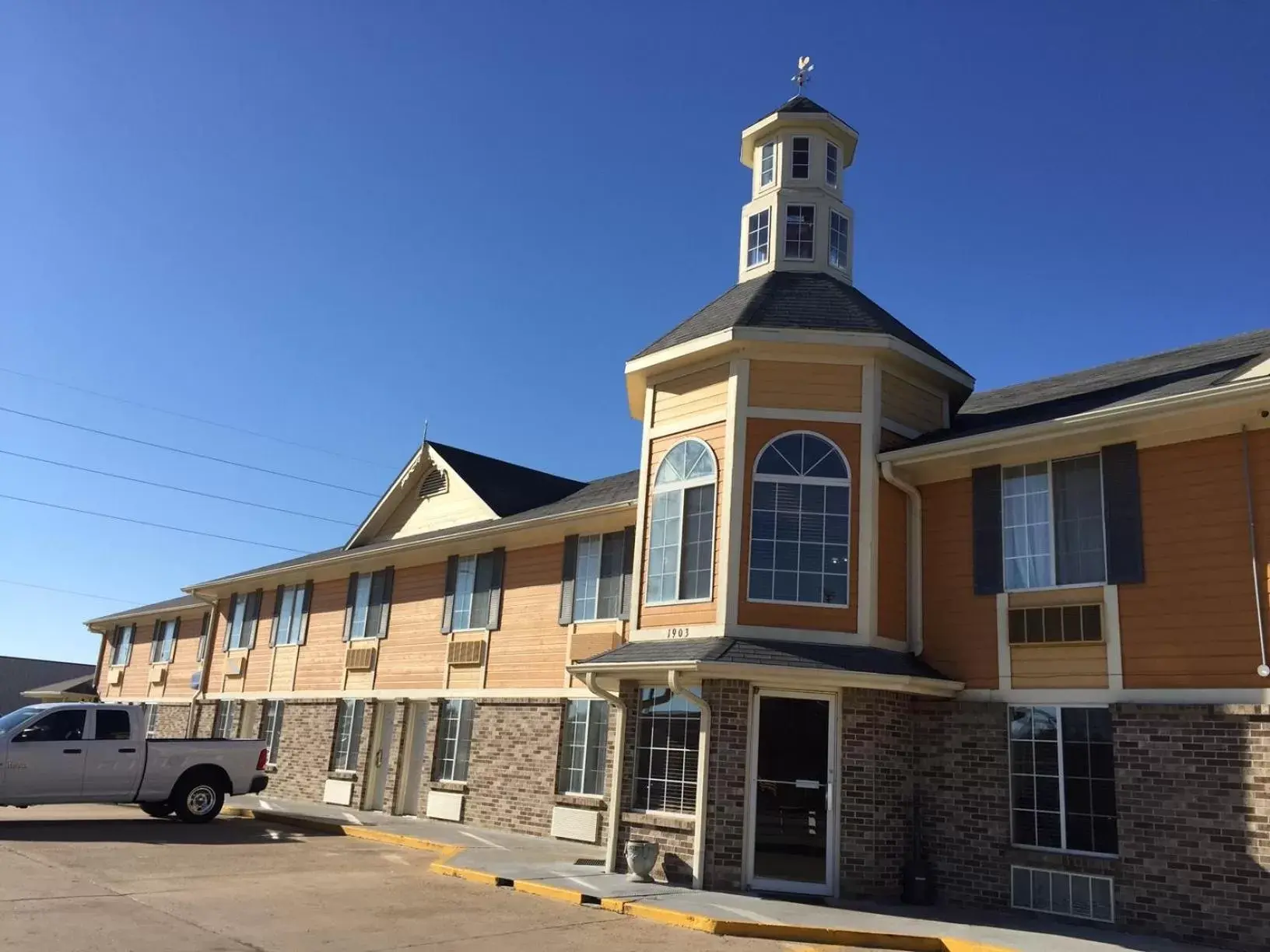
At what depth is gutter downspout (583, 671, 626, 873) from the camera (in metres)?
13.0

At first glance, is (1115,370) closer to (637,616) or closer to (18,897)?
(637,616)

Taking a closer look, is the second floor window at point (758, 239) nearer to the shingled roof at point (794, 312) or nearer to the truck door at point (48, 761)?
the shingled roof at point (794, 312)

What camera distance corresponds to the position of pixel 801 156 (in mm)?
16719

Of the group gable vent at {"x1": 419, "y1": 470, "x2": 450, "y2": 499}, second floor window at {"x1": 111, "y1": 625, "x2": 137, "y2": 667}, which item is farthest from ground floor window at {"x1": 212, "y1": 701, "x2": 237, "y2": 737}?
second floor window at {"x1": 111, "y1": 625, "x2": 137, "y2": 667}

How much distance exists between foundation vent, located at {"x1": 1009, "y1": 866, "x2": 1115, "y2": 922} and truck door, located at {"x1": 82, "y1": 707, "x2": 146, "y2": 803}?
1350 centimetres

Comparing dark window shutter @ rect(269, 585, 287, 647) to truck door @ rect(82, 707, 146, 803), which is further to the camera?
dark window shutter @ rect(269, 585, 287, 647)

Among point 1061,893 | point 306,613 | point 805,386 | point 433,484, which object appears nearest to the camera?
point 1061,893

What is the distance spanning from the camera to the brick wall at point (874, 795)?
1181 cm

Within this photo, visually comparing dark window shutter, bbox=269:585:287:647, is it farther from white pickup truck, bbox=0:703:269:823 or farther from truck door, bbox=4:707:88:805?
truck door, bbox=4:707:88:805

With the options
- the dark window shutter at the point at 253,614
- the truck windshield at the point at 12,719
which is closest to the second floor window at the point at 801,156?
the truck windshield at the point at 12,719

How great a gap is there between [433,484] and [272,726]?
7.87m

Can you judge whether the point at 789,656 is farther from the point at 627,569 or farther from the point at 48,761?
the point at 48,761

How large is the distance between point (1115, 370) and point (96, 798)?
16894 millimetres

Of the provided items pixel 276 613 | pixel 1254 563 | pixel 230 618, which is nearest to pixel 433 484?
pixel 276 613
